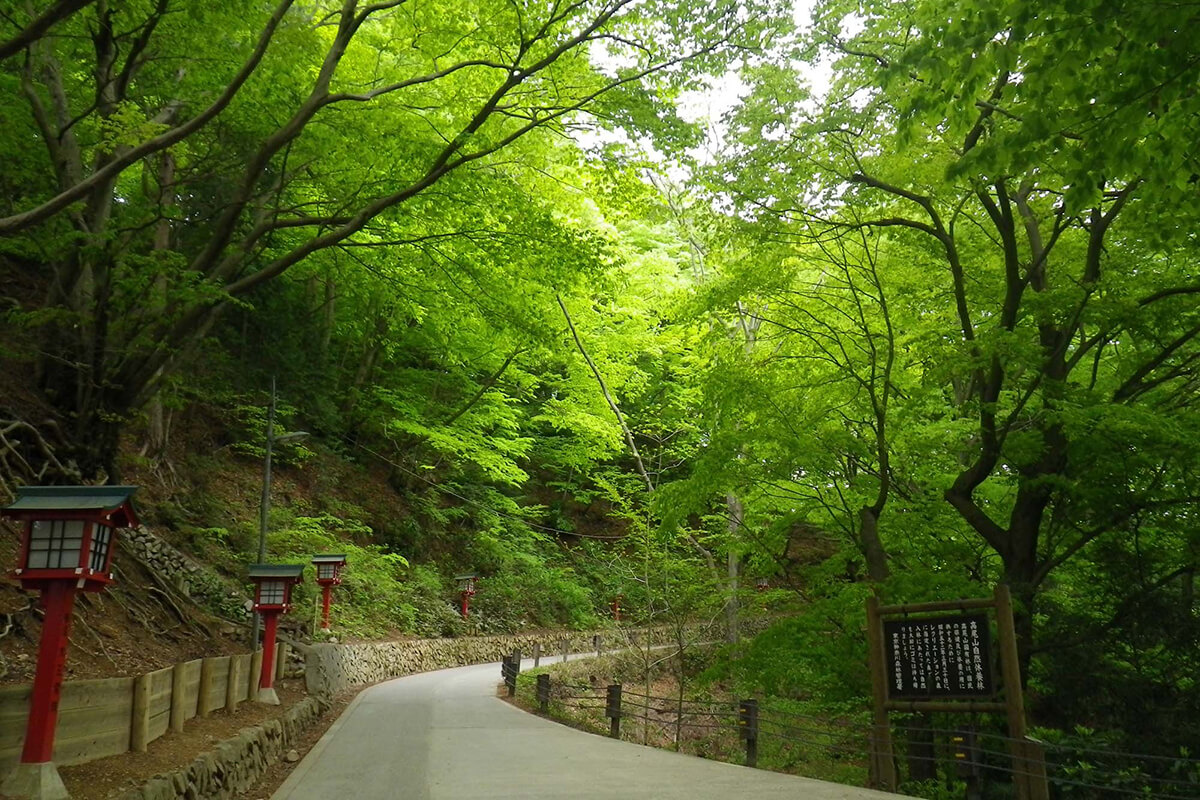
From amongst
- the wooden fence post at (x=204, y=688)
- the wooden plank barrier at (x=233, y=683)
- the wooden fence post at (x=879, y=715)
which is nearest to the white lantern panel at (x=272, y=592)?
the wooden plank barrier at (x=233, y=683)

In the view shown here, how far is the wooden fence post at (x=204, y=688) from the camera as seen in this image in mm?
8266

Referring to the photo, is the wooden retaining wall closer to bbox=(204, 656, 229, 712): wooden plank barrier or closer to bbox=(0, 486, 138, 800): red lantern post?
bbox=(0, 486, 138, 800): red lantern post

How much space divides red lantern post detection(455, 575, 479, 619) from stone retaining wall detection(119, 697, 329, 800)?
14.3m

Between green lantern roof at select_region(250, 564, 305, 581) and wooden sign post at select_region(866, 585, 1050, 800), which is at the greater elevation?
green lantern roof at select_region(250, 564, 305, 581)

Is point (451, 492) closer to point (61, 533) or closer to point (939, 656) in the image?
point (939, 656)

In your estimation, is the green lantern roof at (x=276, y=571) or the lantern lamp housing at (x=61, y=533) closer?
the lantern lamp housing at (x=61, y=533)

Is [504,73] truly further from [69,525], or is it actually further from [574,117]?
[69,525]

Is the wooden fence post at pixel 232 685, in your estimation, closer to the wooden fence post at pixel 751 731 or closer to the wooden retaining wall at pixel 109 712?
the wooden retaining wall at pixel 109 712

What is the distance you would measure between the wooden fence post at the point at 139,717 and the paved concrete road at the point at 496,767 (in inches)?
60.8

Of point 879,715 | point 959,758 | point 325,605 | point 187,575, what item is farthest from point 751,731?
point 187,575

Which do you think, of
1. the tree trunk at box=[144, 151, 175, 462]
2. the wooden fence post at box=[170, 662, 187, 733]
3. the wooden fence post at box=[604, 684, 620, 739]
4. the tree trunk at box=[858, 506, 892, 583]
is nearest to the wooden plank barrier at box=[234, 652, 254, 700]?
the wooden fence post at box=[170, 662, 187, 733]

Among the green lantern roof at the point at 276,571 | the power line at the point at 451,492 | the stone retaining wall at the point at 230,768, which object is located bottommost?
the stone retaining wall at the point at 230,768

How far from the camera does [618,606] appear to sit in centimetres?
3222

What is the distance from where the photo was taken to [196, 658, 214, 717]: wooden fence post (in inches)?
325
